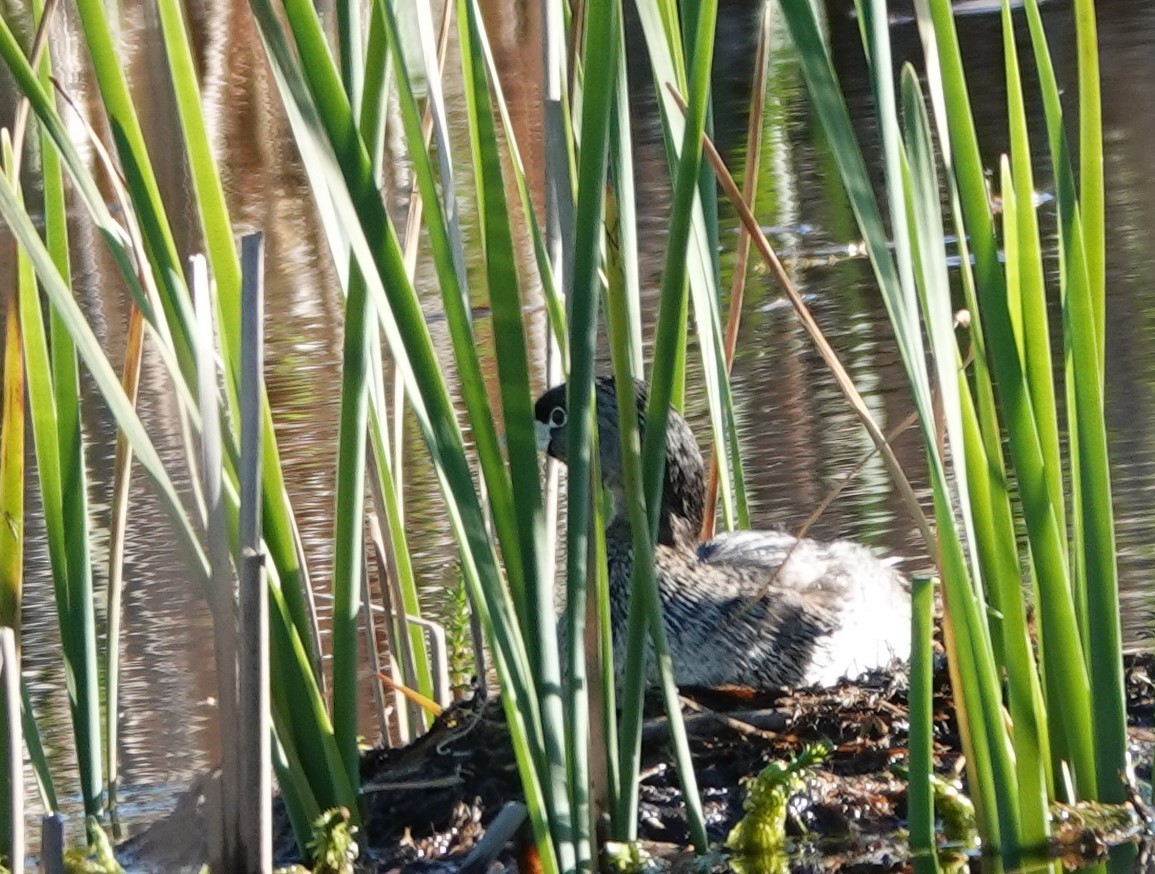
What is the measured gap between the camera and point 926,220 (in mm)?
2357

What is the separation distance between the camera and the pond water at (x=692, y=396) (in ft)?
12.3

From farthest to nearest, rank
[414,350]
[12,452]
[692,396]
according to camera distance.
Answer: [692,396] < [12,452] < [414,350]

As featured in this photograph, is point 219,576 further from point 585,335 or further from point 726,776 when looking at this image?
point 726,776

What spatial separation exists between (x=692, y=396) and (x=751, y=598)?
6.84 ft

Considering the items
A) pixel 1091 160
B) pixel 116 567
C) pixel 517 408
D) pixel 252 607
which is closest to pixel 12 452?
pixel 116 567

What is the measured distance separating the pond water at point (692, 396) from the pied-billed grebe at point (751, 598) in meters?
0.50

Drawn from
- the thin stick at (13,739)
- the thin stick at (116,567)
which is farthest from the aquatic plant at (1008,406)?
the thin stick at (116,567)

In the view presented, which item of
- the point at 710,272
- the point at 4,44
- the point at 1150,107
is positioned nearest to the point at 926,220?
the point at 710,272

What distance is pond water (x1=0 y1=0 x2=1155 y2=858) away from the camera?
12.3ft

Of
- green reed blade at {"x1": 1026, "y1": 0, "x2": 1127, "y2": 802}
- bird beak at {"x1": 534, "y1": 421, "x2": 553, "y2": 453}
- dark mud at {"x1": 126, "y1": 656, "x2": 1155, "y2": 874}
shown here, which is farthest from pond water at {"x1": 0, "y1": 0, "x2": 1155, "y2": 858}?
green reed blade at {"x1": 1026, "y1": 0, "x2": 1127, "y2": 802}

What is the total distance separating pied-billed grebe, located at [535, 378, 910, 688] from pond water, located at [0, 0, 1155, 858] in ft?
1.64

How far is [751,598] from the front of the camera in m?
3.88

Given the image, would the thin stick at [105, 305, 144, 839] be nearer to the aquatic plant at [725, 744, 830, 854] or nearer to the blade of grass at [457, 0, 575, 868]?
the blade of grass at [457, 0, 575, 868]

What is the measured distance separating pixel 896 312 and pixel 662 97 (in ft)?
1.68
